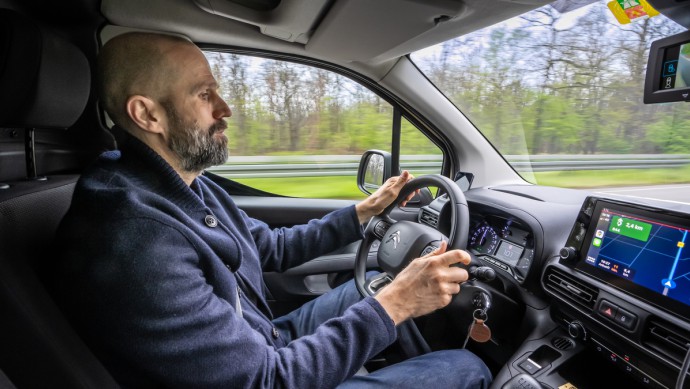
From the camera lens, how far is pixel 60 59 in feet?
4.23

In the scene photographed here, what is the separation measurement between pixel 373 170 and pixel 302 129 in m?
0.60

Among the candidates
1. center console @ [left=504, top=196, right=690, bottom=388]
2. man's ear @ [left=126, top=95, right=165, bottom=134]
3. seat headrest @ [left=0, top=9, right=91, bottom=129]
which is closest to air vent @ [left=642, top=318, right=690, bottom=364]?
center console @ [left=504, top=196, right=690, bottom=388]

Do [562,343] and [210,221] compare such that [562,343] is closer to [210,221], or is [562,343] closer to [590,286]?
[590,286]

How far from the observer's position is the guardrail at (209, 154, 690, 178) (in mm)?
2562

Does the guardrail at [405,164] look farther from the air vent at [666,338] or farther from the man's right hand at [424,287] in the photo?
the man's right hand at [424,287]

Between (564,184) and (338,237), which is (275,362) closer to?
(338,237)

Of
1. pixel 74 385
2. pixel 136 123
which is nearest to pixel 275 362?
pixel 74 385

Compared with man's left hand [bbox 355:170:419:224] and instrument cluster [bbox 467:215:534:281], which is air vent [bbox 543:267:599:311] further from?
man's left hand [bbox 355:170:419:224]

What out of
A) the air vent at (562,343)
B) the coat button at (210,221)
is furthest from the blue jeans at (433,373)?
the coat button at (210,221)

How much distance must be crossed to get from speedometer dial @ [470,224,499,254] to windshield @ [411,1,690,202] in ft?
1.97

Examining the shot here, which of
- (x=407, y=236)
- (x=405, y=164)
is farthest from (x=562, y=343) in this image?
(x=405, y=164)

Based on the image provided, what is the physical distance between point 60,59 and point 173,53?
1.04 ft

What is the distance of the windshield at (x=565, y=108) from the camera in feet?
7.66

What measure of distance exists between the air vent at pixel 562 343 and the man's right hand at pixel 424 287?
66 cm
